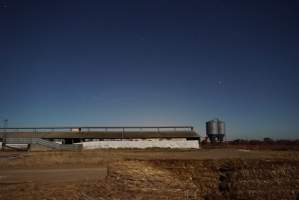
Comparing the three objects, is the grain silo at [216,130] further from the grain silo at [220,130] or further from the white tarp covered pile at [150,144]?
the white tarp covered pile at [150,144]

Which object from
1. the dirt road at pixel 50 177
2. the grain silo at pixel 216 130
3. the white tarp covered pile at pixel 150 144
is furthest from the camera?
the grain silo at pixel 216 130

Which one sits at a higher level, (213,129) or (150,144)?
(213,129)

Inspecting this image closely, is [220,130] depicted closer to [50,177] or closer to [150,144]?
[150,144]

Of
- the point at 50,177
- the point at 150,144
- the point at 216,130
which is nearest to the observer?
the point at 50,177

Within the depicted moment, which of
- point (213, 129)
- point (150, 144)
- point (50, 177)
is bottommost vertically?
point (150, 144)

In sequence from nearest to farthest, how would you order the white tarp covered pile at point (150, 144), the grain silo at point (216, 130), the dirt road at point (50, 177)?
the dirt road at point (50, 177)
the white tarp covered pile at point (150, 144)
the grain silo at point (216, 130)

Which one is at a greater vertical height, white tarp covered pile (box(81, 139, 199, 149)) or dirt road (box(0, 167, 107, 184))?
dirt road (box(0, 167, 107, 184))

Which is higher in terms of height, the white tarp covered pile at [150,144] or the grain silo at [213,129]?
the grain silo at [213,129]

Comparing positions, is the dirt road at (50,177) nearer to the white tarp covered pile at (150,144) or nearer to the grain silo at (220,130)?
the white tarp covered pile at (150,144)

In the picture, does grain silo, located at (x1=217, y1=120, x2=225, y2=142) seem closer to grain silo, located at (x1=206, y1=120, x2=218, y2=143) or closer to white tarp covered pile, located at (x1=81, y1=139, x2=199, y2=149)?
grain silo, located at (x1=206, y1=120, x2=218, y2=143)

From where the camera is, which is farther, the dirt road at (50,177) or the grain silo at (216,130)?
the grain silo at (216,130)

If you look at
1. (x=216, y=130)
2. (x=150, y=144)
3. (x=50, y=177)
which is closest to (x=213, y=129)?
(x=216, y=130)

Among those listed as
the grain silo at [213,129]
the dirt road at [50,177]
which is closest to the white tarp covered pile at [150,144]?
the grain silo at [213,129]

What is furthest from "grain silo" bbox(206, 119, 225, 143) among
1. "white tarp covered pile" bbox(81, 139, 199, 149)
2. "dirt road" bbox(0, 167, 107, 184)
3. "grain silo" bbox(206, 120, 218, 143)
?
"dirt road" bbox(0, 167, 107, 184)
